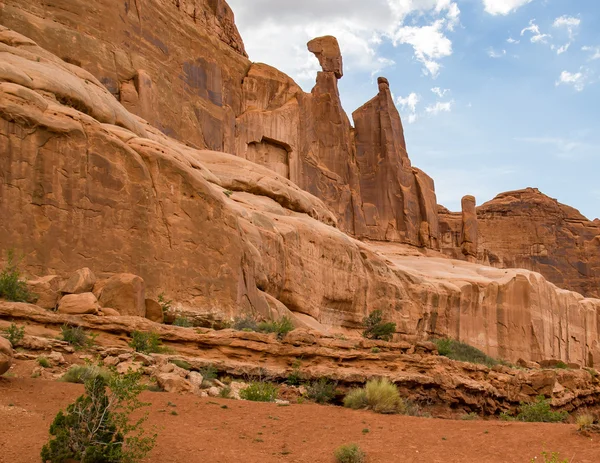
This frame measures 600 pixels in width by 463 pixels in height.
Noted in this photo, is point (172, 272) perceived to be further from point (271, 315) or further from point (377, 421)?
point (377, 421)

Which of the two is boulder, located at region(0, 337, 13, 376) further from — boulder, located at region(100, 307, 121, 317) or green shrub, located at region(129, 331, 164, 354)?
boulder, located at region(100, 307, 121, 317)

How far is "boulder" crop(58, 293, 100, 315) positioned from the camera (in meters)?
16.6

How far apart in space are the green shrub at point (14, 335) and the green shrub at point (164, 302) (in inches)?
237

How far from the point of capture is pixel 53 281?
57.4 feet

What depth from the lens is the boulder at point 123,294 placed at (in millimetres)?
17812

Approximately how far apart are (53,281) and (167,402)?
6.30m

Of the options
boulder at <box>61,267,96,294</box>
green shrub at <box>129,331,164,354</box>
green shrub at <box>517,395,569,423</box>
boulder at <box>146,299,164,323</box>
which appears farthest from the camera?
green shrub at <box>517,395,569,423</box>

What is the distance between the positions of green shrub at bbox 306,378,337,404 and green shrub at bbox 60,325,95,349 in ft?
17.0

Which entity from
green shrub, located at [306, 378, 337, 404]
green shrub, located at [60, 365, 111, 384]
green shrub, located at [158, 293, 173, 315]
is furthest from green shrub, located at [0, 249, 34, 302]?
green shrub, located at [306, 378, 337, 404]

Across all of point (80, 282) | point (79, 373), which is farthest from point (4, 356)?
point (80, 282)

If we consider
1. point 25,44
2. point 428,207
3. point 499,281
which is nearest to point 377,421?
point 25,44

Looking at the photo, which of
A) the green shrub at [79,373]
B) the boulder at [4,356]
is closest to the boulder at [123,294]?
the green shrub at [79,373]

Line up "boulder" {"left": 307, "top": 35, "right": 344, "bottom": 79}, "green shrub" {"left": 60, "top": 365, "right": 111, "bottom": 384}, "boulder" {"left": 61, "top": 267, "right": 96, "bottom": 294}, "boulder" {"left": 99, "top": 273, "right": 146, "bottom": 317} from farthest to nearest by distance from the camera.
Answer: "boulder" {"left": 307, "top": 35, "right": 344, "bottom": 79} < "boulder" {"left": 99, "top": 273, "right": 146, "bottom": 317} < "boulder" {"left": 61, "top": 267, "right": 96, "bottom": 294} < "green shrub" {"left": 60, "top": 365, "right": 111, "bottom": 384}

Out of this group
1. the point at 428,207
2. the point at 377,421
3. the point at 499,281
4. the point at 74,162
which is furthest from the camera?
the point at 428,207
